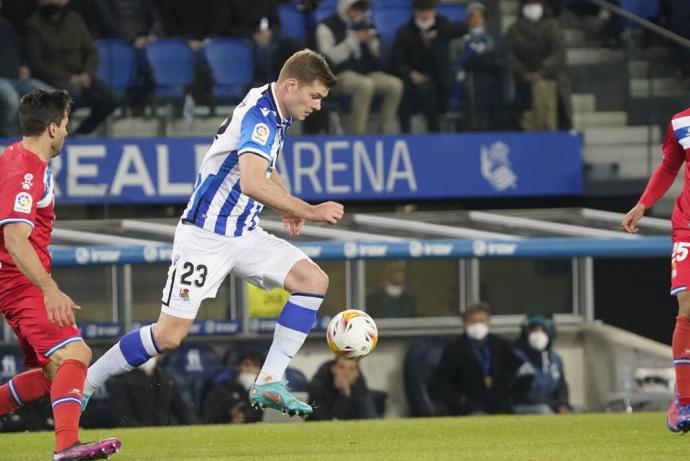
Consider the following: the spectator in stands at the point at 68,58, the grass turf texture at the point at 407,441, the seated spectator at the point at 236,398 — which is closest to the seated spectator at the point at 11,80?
the spectator in stands at the point at 68,58

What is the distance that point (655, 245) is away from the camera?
14164 mm

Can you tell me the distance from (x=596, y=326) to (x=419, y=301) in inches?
65.6

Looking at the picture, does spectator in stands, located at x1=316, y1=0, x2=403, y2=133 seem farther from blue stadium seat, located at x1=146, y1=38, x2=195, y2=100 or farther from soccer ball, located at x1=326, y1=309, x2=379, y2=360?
soccer ball, located at x1=326, y1=309, x2=379, y2=360

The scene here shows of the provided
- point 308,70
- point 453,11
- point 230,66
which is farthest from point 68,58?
point 308,70

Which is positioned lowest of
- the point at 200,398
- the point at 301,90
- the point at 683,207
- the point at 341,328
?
the point at 200,398

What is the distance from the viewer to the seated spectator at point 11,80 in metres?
14.7

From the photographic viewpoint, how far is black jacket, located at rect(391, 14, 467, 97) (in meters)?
15.6

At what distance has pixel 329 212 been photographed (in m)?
7.61

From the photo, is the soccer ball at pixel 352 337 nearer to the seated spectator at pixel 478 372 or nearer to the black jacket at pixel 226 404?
the black jacket at pixel 226 404

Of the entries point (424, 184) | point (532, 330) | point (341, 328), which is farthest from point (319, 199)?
point (341, 328)

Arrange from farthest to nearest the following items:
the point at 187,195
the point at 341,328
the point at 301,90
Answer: the point at 187,195, the point at 341,328, the point at 301,90

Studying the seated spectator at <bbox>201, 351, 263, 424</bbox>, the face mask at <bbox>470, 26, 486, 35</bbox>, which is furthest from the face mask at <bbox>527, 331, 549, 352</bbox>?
the face mask at <bbox>470, 26, 486, 35</bbox>

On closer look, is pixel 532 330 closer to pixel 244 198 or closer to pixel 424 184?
pixel 424 184

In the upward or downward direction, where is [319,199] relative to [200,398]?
upward
